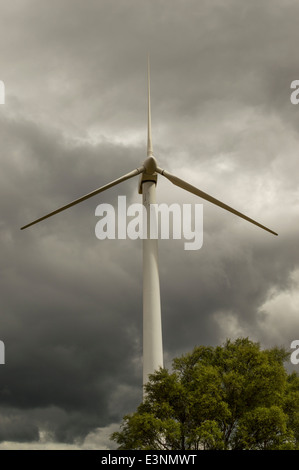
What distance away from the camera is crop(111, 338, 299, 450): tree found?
6450 centimetres

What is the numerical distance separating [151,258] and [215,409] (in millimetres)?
24457

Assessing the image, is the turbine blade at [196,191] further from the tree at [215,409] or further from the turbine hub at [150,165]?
the tree at [215,409]

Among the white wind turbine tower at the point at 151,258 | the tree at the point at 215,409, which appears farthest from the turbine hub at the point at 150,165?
the tree at the point at 215,409

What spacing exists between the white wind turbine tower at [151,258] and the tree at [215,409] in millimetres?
2930

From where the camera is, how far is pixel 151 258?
271ft

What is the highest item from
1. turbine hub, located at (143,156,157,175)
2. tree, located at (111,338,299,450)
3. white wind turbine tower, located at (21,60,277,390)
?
turbine hub, located at (143,156,157,175)

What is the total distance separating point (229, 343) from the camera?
7950 cm

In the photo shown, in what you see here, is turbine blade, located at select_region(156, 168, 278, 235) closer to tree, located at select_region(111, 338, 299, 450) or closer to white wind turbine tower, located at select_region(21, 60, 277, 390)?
white wind turbine tower, located at select_region(21, 60, 277, 390)

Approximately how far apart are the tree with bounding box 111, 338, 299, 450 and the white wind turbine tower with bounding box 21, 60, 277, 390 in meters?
2.93

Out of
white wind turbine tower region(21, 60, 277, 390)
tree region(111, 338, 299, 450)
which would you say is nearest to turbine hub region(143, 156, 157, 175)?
white wind turbine tower region(21, 60, 277, 390)

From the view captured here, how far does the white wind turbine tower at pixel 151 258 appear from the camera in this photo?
77.2 metres
